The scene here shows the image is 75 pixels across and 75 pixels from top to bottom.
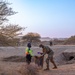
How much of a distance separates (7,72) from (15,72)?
64 cm

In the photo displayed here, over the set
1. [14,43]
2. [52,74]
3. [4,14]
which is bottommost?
[52,74]

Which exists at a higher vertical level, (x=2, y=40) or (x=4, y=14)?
(x=4, y=14)

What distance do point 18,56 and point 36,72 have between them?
1923 cm

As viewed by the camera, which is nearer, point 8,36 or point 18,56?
point 8,36

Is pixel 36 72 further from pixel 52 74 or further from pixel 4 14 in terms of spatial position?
pixel 4 14

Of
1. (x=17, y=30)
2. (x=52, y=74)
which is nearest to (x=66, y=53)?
(x=17, y=30)

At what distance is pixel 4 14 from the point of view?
2381 centimetres

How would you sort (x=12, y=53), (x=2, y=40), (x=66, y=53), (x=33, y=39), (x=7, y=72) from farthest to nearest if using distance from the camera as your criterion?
(x=33, y=39), (x=12, y=53), (x=66, y=53), (x=2, y=40), (x=7, y=72)

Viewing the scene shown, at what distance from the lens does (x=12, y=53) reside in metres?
42.6

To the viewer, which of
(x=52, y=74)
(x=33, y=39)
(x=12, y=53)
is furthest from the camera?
(x=33, y=39)

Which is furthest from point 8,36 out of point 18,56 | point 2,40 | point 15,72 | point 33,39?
point 33,39

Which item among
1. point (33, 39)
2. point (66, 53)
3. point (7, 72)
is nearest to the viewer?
point (7, 72)

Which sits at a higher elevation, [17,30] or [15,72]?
[17,30]

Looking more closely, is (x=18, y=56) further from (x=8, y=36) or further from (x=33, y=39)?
(x=33, y=39)
